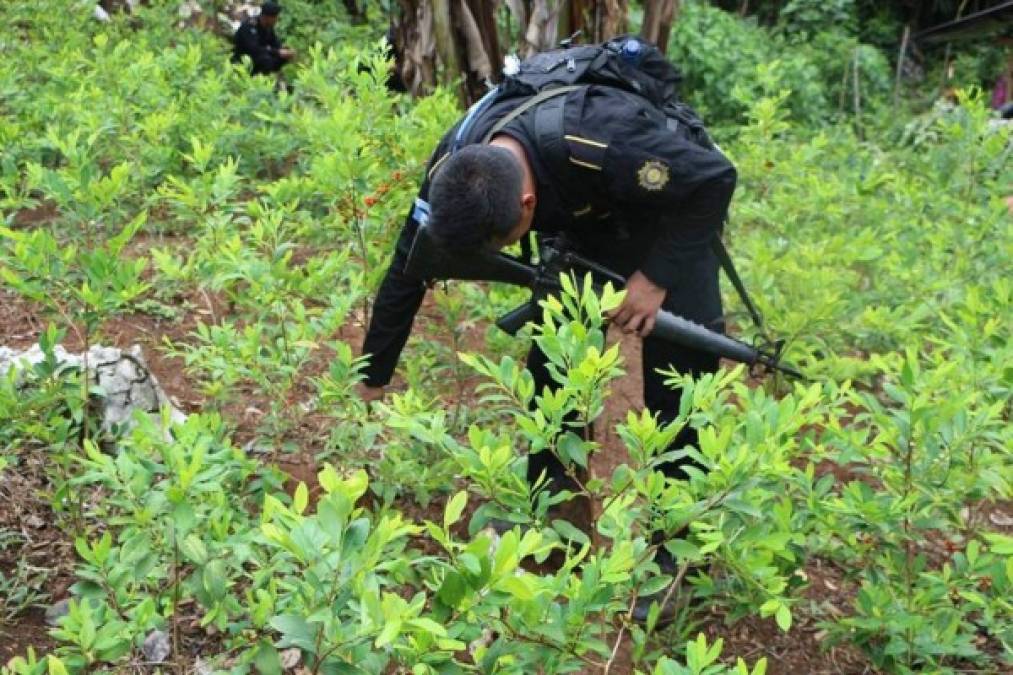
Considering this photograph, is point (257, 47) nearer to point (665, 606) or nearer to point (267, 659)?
point (665, 606)

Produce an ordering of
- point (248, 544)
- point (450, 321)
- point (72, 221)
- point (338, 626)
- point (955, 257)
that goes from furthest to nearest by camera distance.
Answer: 1. point (955, 257)
2. point (72, 221)
3. point (450, 321)
4. point (248, 544)
5. point (338, 626)

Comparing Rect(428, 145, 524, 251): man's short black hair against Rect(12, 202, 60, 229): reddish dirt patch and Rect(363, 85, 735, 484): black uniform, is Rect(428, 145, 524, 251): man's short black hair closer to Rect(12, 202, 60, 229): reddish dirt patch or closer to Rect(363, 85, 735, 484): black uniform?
Rect(363, 85, 735, 484): black uniform

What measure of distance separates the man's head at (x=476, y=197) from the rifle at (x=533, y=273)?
105 millimetres

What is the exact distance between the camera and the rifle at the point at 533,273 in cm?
266

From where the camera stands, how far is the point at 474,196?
2.39m

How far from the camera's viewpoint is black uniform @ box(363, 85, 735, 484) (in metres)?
2.58

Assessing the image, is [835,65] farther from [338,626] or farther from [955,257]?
[338,626]

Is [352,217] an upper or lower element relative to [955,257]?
upper

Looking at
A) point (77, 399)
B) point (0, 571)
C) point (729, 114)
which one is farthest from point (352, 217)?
point (729, 114)

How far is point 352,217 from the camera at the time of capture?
3.40m

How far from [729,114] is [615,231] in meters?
7.84

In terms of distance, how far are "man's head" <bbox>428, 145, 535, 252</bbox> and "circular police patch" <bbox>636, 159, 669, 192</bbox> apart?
314 millimetres

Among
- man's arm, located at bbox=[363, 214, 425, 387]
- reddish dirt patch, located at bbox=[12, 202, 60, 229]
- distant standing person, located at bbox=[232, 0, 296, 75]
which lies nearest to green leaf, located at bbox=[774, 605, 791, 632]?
man's arm, located at bbox=[363, 214, 425, 387]

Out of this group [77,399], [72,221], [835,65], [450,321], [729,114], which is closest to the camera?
[77,399]
